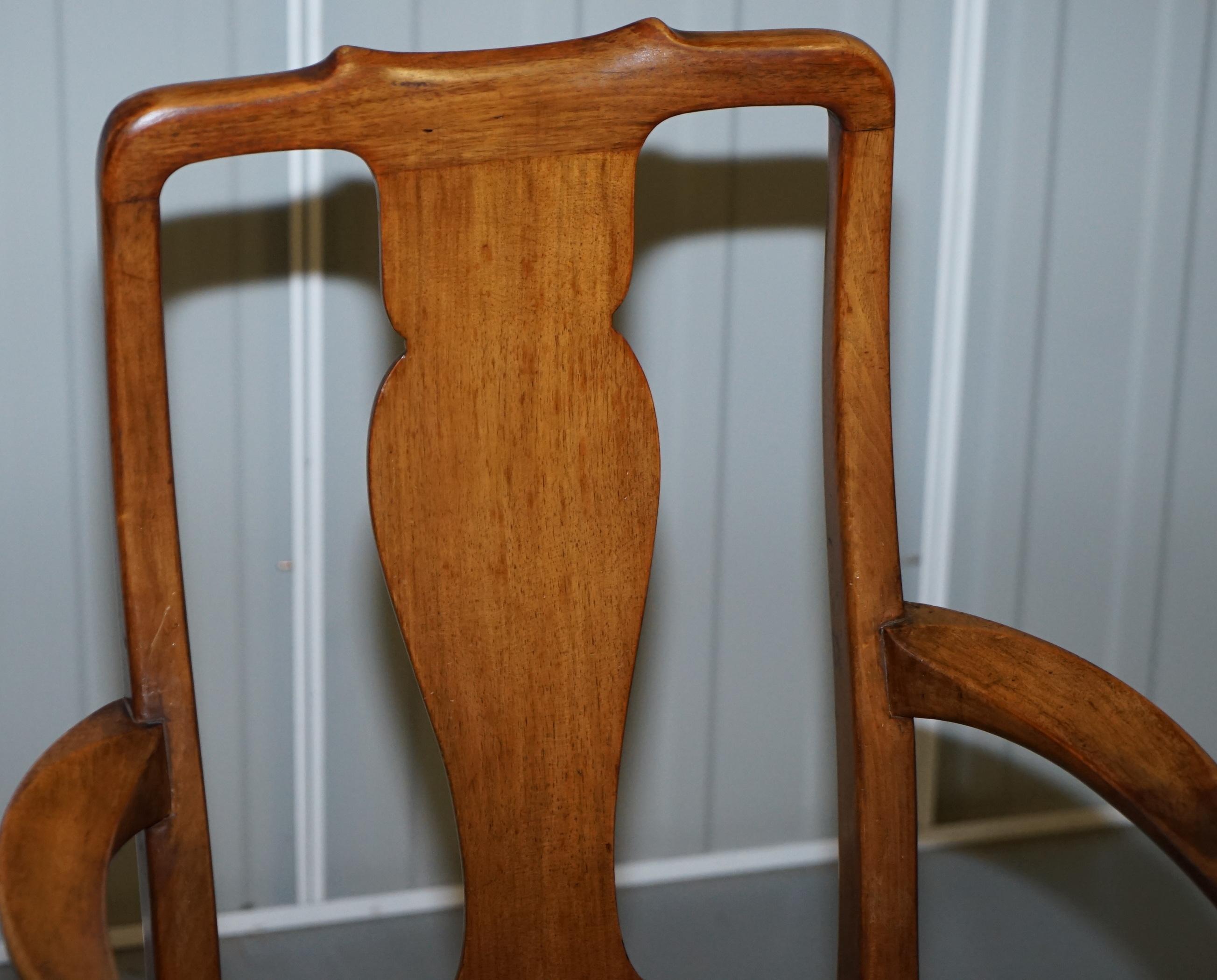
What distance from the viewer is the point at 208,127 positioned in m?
0.72

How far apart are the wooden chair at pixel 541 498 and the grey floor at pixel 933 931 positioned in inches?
20.6

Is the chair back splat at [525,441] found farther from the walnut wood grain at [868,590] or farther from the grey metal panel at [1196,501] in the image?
the grey metal panel at [1196,501]

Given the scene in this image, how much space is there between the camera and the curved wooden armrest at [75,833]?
19.1 inches

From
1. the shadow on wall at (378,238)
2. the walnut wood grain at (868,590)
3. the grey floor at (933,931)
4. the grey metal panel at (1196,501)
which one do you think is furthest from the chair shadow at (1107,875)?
the walnut wood grain at (868,590)

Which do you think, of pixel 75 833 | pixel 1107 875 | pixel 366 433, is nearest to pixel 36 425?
pixel 366 433

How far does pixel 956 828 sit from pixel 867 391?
2.81 ft


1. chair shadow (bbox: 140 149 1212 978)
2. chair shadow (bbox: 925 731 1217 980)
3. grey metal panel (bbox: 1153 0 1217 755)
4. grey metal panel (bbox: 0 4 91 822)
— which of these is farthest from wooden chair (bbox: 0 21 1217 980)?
grey metal panel (bbox: 1153 0 1217 755)

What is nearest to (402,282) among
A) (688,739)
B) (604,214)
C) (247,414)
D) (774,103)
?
→ (604,214)

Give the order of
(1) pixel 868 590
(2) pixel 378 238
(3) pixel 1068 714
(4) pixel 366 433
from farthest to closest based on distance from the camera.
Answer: (4) pixel 366 433 → (2) pixel 378 238 → (1) pixel 868 590 → (3) pixel 1068 714

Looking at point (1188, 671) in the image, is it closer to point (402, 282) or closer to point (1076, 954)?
point (1076, 954)

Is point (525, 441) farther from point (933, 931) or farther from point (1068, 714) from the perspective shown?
point (933, 931)

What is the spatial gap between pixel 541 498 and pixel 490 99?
0.24 metres

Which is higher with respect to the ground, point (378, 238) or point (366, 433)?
point (378, 238)

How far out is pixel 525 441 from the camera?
2.64ft
